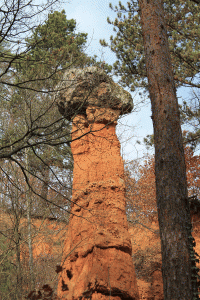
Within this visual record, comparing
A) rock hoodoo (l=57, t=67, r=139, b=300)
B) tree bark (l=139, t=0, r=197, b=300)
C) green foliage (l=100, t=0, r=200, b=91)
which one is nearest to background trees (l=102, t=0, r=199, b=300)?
tree bark (l=139, t=0, r=197, b=300)

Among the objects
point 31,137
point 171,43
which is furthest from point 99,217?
point 171,43

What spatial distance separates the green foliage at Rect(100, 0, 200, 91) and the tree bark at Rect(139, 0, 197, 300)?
4728 mm

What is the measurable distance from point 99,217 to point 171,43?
6.91 m

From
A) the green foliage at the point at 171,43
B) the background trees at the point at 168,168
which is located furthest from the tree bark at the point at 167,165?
the green foliage at the point at 171,43

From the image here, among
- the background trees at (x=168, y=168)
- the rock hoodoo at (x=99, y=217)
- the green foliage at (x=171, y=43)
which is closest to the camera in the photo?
the background trees at (x=168, y=168)

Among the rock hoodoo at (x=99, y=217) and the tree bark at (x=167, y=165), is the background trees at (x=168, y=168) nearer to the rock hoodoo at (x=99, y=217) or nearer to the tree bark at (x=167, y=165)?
the tree bark at (x=167, y=165)

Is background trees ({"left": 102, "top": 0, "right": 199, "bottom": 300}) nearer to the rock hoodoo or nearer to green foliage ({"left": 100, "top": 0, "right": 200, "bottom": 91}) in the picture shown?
the rock hoodoo

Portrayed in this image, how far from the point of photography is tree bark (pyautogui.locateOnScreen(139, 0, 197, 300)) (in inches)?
144

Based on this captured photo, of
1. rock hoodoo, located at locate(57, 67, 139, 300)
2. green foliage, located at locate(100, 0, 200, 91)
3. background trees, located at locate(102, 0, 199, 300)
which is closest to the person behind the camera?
background trees, located at locate(102, 0, 199, 300)

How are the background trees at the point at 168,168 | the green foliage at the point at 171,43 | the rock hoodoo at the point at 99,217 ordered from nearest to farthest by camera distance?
the background trees at the point at 168,168 → the rock hoodoo at the point at 99,217 → the green foliage at the point at 171,43

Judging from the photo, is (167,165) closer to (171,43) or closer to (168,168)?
(168,168)

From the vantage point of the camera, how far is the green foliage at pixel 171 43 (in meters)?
10.1

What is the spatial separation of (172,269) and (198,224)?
9.52 metres

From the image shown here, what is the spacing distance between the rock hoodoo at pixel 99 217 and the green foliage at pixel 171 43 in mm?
3140
